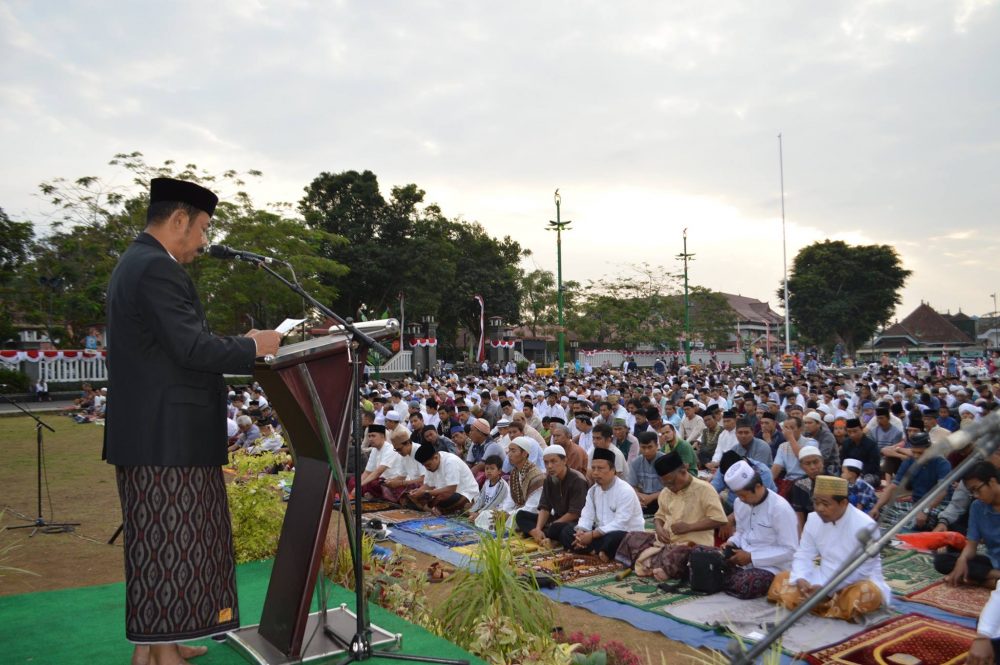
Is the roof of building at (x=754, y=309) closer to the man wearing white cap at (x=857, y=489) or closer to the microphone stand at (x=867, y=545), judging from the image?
the man wearing white cap at (x=857, y=489)

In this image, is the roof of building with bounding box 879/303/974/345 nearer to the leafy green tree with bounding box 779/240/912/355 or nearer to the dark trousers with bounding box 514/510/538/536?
the leafy green tree with bounding box 779/240/912/355

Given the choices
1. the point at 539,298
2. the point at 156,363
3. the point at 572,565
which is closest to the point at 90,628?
the point at 156,363

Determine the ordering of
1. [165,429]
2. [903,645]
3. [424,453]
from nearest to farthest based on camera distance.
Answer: [165,429]
[903,645]
[424,453]

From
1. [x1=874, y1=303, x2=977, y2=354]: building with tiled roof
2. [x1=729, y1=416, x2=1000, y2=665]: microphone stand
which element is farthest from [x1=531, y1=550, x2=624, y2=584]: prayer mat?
[x1=874, y1=303, x2=977, y2=354]: building with tiled roof

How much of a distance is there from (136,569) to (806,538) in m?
4.11

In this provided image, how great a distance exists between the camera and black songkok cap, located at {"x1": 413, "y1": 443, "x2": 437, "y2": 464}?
27.5 feet

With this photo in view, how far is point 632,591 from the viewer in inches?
209

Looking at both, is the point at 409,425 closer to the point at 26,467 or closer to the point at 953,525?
the point at 26,467

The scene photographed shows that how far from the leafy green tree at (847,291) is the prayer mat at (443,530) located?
41881mm

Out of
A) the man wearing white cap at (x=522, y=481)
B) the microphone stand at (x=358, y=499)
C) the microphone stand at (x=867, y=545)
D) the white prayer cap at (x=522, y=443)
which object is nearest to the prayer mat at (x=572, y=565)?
the man wearing white cap at (x=522, y=481)

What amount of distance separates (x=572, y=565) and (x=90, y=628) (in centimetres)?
366

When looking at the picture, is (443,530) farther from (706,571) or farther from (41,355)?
(41,355)

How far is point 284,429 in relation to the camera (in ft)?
9.68

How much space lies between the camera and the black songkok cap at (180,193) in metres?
2.47
